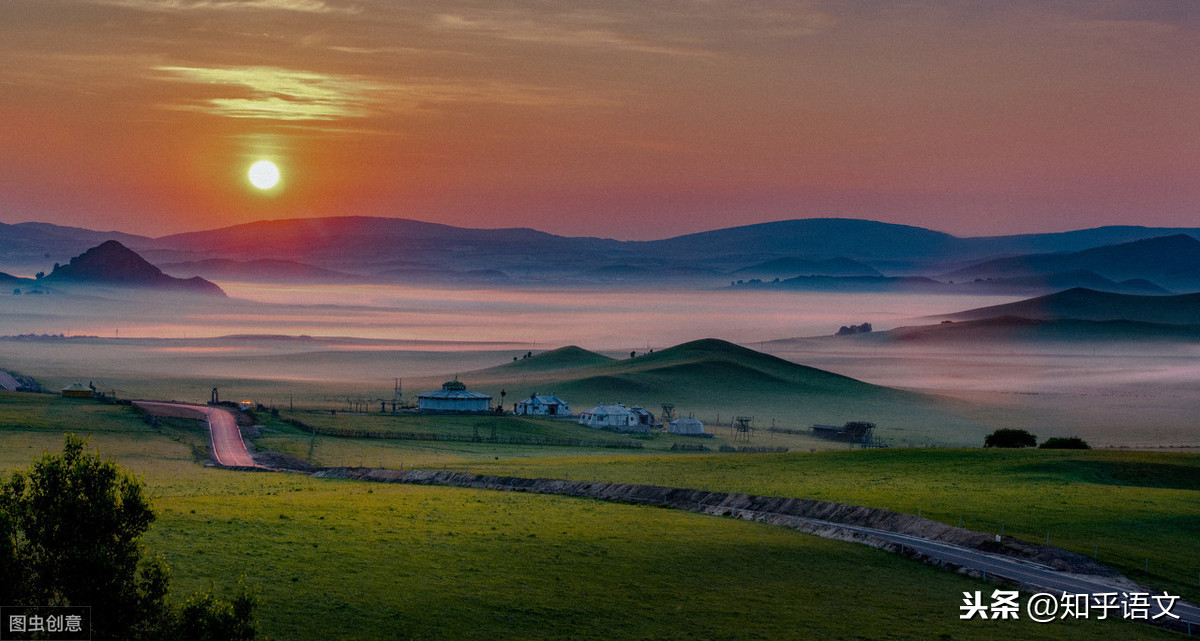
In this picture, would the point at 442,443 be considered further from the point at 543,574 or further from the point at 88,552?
the point at 88,552

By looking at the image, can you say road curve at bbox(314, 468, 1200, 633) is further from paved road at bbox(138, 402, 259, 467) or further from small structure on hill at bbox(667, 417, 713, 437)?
small structure on hill at bbox(667, 417, 713, 437)

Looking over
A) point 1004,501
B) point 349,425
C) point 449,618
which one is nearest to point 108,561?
point 449,618

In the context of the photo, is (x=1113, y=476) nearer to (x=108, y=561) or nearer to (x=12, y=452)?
(x=108, y=561)

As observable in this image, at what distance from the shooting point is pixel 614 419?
132000mm

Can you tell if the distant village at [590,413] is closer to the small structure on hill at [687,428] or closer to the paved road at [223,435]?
the small structure on hill at [687,428]

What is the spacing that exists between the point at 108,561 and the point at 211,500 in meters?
27.9

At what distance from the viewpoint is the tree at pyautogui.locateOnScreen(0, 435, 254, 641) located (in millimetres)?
23641

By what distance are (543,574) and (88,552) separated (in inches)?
649

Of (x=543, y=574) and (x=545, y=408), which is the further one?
(x=545, y=408)

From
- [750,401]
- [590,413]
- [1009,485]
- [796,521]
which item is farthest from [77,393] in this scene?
[1009,485]

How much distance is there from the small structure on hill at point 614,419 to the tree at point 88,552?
107m

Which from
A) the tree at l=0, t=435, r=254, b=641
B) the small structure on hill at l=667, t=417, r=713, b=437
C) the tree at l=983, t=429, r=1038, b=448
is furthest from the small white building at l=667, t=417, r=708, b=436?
the tree at l=0, t=435, r=254, b=641

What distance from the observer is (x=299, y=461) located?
82.6 meters

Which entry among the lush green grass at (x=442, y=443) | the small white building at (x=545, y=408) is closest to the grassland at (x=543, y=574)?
the lush green grass at (x=442, y=443)
